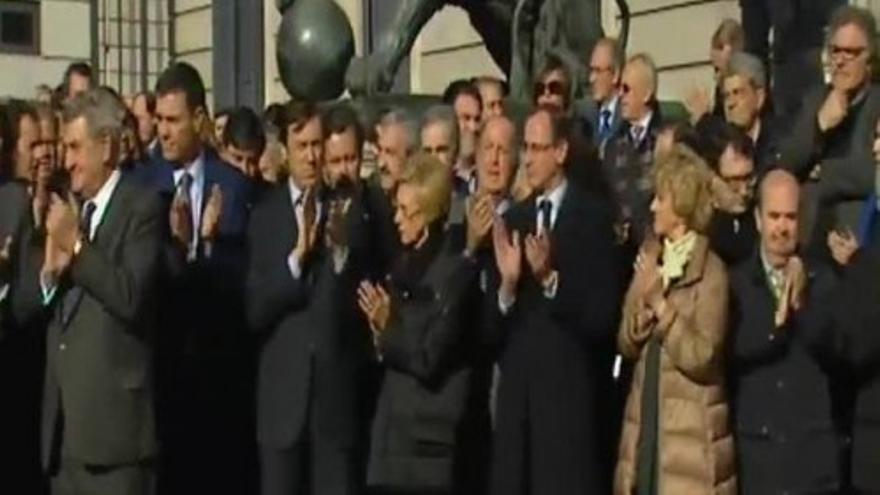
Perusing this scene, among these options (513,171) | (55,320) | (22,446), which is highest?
(513,171)

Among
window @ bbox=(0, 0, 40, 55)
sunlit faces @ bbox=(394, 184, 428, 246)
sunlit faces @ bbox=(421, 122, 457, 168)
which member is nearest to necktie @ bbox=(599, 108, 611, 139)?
sunlit faces @ bbox=(421, 122, 457, 168)

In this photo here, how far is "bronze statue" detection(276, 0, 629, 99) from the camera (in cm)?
1275

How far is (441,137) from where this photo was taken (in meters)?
9.17

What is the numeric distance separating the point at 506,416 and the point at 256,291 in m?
1.17

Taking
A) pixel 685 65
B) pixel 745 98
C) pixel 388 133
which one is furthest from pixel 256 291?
pixel 685 65

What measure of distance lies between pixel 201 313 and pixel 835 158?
2.56 meters

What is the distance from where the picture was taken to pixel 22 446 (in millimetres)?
9758

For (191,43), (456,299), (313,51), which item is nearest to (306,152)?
(456,299)

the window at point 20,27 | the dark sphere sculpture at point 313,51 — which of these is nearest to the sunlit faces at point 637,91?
the dark sphere sculpture at point 313,51

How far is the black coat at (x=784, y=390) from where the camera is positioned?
776 cm

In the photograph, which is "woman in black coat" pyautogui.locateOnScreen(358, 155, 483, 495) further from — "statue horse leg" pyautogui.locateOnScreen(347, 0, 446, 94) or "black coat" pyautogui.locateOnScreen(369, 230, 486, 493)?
"statue horse leg" pyautogui.locateOnScreen(347, 0, 446, 94)

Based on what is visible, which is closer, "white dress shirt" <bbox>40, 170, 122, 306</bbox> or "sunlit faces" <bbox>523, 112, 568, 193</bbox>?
"white dress shirt" <bbox>40, 170, 122, 306</bbox>

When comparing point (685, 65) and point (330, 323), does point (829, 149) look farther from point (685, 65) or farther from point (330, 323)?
point (685, 65)

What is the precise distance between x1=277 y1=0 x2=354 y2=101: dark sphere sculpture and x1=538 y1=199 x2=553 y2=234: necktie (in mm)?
4540
